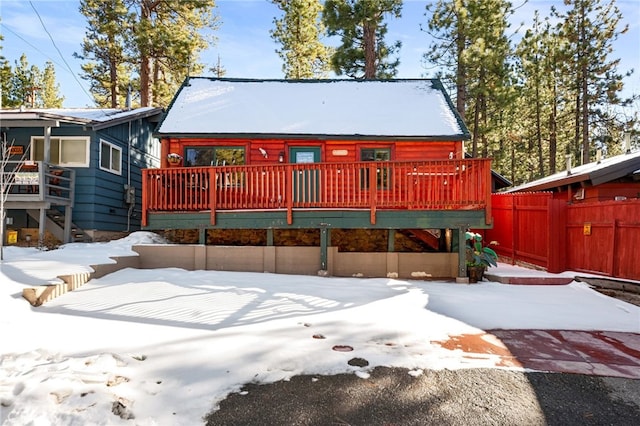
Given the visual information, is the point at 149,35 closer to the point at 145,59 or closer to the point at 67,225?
the point at 145,59

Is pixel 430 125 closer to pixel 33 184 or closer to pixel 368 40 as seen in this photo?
pixel 368 40

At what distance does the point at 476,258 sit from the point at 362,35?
14.1 meters

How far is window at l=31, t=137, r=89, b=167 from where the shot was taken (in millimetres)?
10250

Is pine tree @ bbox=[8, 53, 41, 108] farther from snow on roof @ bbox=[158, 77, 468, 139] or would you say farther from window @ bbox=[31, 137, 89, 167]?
snow on roof @ bbox=[158, 77, 468, 139]

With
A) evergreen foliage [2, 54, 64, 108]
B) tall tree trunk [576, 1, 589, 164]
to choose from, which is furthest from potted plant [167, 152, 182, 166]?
tall tree trunk [576, 1, 589, 164]

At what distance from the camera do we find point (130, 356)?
2.90m

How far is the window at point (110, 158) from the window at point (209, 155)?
277cm

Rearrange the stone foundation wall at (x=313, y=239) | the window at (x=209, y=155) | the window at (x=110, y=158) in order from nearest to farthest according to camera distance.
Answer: the stone foundation wall at (x=313, y=239)
the window at (x=209, y=155)
the window at (x=110, y=158)

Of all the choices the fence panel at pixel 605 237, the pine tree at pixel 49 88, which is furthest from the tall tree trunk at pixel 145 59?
the pine tree at pixel 49 88

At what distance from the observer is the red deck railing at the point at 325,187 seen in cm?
692

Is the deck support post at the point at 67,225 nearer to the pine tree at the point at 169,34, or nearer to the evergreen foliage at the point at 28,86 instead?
the pine tree at the point at 169,34

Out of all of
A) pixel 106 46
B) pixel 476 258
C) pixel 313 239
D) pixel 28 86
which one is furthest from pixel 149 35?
pixel 28 86

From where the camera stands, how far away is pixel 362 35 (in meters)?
17.2

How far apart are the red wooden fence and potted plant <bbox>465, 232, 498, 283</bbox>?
1.70 m
